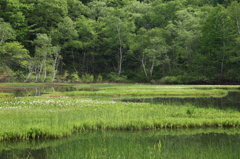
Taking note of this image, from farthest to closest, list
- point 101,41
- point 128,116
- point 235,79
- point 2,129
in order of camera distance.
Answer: point 101,41 < point 235,79 < point 128,116 < point 2,129

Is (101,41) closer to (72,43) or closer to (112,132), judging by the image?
(72,43)

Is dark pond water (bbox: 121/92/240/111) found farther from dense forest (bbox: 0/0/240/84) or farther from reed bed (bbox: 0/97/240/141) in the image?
dense forest (bbox: 0/0/240/84)

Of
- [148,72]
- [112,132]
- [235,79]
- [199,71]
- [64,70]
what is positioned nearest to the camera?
[112,132]

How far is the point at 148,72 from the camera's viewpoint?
72125mm

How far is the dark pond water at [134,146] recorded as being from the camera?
8.91m

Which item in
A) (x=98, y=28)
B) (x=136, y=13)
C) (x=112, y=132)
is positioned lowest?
(x=112, y=132)

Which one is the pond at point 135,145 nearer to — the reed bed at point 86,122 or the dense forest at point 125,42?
the reed bed at point 86,122

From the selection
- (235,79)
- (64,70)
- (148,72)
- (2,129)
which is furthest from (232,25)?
(2,129)

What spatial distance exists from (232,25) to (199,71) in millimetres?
13182

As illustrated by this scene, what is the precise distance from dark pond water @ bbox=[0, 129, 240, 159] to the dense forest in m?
47.7

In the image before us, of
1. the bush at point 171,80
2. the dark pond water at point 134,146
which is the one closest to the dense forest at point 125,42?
the bush at point 171,80

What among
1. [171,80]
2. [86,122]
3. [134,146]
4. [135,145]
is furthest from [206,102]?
[171,80]

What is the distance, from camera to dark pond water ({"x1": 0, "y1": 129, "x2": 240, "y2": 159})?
8.91m

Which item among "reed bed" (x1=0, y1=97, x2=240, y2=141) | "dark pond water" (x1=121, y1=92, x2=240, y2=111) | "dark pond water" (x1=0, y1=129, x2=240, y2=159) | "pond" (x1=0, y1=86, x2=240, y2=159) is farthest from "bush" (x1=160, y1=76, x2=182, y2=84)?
"dark pond water" (x1=0, y1=129, x2=240, y2=159)
